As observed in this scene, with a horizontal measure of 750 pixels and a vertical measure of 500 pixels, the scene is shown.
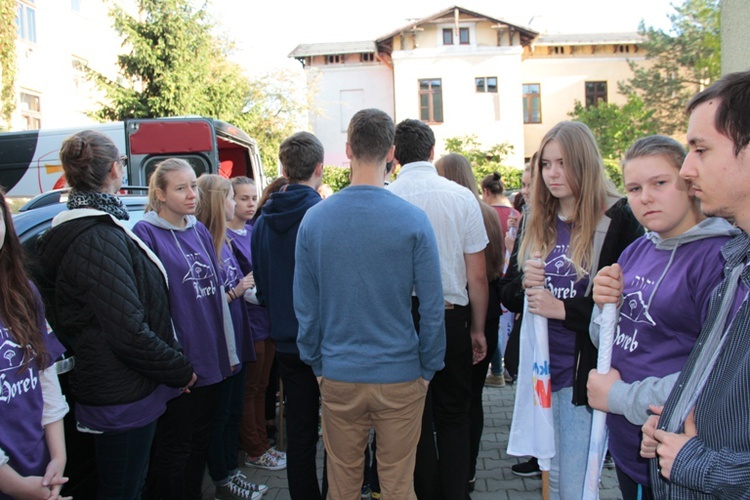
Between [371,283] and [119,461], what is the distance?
55.0 inches

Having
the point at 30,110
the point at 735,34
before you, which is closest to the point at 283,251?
the point at 735,34

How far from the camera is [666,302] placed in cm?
197

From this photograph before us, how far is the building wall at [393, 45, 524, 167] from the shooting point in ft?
96.9

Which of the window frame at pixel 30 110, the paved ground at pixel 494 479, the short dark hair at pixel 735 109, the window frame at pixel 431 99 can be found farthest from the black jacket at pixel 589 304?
the window frame at pixel 431 99

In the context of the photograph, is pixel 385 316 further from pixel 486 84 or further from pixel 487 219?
pixel 486 84

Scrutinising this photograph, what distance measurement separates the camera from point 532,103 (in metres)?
32.1

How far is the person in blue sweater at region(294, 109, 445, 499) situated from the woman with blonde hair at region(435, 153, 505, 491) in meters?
1.12

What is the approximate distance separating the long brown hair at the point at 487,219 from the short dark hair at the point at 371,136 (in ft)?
4.08

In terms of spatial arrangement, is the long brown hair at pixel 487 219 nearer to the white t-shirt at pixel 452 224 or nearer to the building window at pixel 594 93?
the white t-shirt at pixel 452 224

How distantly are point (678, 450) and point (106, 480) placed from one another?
2351mm

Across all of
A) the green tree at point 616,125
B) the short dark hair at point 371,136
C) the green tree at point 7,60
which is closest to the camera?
the short dark hair at point 371,136


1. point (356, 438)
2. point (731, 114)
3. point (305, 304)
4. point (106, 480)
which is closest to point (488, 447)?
point (356, 438)

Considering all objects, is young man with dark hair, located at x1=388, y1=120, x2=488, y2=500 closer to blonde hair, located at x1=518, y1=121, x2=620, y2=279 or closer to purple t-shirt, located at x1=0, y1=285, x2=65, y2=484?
blonde hair, located at x1=518, y1=121, x2=620, y2=279

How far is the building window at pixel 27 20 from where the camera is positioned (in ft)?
60.8
